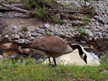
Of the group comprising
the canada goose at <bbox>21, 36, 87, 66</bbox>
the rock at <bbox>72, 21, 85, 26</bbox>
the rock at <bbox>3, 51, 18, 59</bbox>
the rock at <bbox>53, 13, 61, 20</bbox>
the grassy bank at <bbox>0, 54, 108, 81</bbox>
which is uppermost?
the rock at <bbox>53, 13, 61, 20</bbox>

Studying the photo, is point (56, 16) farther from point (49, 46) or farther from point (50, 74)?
point (50, 74)

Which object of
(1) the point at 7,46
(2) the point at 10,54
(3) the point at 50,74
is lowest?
(2) the point at 10,54

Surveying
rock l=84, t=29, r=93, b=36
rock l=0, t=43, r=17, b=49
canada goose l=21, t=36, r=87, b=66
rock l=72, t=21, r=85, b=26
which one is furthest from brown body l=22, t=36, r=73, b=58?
rock l=72, t=21, r=85, b=26

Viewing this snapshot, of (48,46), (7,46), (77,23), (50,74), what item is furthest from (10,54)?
(77,23)

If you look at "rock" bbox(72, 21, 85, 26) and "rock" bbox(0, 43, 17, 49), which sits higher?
"rock" bbox(72, 21, 85, 26)

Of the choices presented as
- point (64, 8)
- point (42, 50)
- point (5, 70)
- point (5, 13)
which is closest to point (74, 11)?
point (64, 8)

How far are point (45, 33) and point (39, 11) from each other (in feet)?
6.79

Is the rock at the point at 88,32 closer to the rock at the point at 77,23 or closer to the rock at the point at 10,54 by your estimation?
the rock at the point at 77,23

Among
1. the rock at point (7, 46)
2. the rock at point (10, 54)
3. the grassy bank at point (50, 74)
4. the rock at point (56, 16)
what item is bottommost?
the rock at point (10, 54)

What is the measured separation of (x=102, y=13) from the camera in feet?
43.9

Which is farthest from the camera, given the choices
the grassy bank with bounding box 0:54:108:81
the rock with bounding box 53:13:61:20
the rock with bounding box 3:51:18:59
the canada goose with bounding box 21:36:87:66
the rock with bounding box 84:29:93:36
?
the rock with bounding box 53:13:61:20

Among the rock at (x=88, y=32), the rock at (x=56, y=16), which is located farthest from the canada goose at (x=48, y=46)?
the rock at (x=56, y=16)

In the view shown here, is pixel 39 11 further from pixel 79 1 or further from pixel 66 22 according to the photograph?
pixel 79 1

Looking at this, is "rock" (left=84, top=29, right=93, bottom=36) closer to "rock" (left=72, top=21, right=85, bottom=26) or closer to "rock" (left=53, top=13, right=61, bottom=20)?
"rock" (left=72, top=21, right=85, bottom=26)
